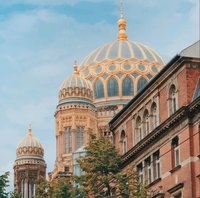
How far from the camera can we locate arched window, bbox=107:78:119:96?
127 metres

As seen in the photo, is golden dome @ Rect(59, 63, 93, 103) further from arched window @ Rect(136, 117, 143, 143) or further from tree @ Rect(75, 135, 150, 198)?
tree @ Rect(75, 135, 150, 198)

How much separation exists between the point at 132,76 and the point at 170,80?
242 feet

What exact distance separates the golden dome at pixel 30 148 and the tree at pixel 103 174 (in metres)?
87.4

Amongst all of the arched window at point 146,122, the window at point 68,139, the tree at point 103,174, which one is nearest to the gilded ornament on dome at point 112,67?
the window at point 68,139

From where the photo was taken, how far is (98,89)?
415 feet

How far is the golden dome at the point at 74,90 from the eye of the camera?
Answer: 116125 millimetres

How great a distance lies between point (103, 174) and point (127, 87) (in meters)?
75.5

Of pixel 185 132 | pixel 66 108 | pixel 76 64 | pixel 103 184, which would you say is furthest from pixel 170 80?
pixel 76 64

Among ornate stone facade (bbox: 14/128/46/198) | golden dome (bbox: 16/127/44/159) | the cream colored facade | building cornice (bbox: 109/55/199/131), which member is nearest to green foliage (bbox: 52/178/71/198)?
building cornice (bbox: 109/55/199/131)

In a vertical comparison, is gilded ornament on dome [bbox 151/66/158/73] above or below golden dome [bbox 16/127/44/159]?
above

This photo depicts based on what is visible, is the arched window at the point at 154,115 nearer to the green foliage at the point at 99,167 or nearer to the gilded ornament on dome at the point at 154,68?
the green foliage at the point at 99,167

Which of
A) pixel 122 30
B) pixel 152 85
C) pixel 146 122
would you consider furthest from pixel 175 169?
pixel 122 30

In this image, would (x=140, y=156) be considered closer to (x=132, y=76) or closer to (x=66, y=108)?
(x=66, y=108)

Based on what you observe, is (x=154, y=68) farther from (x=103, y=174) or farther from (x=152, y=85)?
(x=103, y=174)
